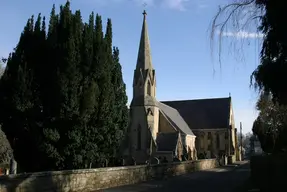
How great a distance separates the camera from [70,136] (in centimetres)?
1780

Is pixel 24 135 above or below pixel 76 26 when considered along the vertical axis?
below

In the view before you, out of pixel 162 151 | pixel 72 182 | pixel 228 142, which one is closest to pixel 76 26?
pixel 72 182

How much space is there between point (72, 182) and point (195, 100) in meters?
77.6

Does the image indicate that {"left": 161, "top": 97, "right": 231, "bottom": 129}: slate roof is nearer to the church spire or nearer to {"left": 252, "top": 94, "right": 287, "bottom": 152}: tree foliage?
the church spire

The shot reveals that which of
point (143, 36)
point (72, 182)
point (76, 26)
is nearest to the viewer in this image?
point (72, 182)

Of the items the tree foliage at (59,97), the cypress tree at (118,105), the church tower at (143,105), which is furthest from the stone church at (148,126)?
the tree foliage at (59,97)

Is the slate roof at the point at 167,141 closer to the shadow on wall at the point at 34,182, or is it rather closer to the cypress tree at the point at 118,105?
the cypress tree at the point at 118,105

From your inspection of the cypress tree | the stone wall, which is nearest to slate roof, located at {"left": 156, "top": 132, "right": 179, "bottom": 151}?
the stone wall

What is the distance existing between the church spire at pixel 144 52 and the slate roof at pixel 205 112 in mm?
27044

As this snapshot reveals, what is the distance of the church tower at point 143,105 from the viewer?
6041 centimetres

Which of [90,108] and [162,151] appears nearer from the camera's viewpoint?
[90,108]

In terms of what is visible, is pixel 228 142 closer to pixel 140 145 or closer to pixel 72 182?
pixel 140 145

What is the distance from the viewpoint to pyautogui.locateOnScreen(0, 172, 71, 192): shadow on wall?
12.2 meters

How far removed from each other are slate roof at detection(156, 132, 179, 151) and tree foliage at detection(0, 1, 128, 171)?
3837 centimetres
